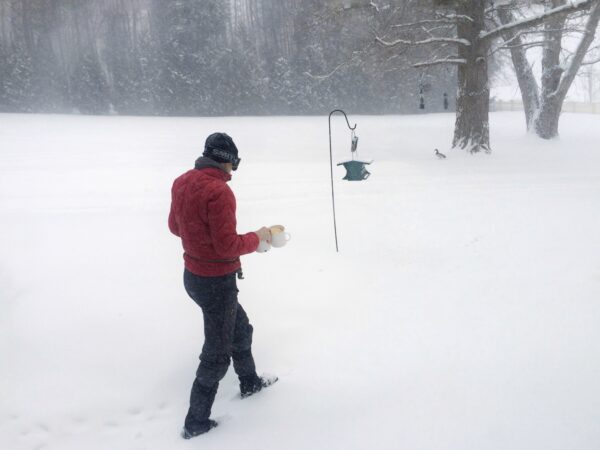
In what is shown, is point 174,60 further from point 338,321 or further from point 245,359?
point 245,359

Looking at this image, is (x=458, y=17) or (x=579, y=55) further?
(x=579, y=55)

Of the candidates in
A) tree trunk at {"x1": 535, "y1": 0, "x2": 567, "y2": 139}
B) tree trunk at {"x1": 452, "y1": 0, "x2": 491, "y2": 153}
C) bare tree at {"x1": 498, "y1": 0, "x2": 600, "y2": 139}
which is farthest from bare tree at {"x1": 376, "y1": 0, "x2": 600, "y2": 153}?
tree trunk at {"x1": 535, "y1": 0, "x2": 567, "y2": 139}

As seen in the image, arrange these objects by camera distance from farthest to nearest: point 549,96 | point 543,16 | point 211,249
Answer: point 549,96
point 543,16
point 211,249

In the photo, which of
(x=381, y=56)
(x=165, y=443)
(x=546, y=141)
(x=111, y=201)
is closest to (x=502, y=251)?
(x=165, y=443)

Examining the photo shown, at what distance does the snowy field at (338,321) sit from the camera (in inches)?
137

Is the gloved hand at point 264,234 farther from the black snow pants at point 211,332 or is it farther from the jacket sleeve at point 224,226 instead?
the black snow pants at point 211,332

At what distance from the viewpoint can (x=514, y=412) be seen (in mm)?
3418

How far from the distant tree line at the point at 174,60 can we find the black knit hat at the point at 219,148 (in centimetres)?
2544

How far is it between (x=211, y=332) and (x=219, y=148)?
1.19 m

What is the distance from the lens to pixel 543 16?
37.1ft

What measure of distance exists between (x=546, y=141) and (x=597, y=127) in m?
7.81

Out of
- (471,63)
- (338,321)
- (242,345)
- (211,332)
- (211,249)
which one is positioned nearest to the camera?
(211,249)

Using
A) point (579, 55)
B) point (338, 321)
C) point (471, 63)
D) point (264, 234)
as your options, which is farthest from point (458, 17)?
point (264, 234)

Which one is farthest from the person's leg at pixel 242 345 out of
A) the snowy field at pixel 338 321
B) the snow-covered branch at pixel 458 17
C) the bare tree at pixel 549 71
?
the bare tree at pixel 549 71
